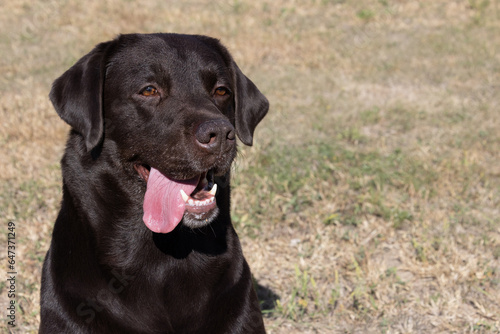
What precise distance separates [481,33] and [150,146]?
11.1 meters

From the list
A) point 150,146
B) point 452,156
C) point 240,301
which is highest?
point 150,146

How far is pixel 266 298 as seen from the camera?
4.29 metres

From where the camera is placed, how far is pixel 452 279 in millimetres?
4355

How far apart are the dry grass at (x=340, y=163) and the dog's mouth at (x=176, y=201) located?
146 centimetres

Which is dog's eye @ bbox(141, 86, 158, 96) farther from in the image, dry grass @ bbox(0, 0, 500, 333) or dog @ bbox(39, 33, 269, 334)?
dry grass @ bbox(0, 0, 500, 333)

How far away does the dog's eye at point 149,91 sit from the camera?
2977 mm

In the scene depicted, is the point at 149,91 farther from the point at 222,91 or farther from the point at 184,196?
the point at 184,196

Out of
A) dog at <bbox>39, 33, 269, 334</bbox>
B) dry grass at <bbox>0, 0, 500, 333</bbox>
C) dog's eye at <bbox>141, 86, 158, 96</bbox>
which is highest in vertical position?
dog's eye at <bbox>141, 86, 158, 96</bbox>

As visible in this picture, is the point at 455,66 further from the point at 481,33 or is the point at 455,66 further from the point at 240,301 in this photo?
the point at 240,301

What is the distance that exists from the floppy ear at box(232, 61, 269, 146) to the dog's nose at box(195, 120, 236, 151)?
2.05ft

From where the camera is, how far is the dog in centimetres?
276

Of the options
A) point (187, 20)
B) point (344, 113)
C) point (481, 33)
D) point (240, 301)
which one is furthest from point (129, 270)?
point (481, 33)

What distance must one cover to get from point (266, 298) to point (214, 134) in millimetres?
1978

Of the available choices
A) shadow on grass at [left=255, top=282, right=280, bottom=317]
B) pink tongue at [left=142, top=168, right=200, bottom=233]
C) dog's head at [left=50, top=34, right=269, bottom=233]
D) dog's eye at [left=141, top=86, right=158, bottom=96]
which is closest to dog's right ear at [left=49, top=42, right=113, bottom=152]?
dog's head at [left=50, top=34, right=269, bottom=233]
